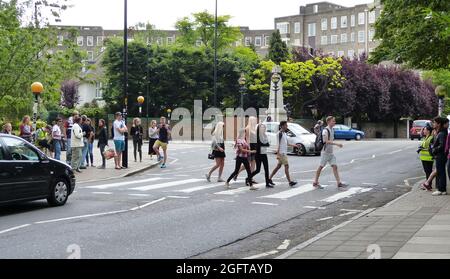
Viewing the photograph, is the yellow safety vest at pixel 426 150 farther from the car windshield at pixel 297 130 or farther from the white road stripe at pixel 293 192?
the car windshield at pixel 297 130

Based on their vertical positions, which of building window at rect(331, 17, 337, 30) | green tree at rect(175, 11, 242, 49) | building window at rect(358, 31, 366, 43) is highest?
building window at rect(331, 17, 337, 30)

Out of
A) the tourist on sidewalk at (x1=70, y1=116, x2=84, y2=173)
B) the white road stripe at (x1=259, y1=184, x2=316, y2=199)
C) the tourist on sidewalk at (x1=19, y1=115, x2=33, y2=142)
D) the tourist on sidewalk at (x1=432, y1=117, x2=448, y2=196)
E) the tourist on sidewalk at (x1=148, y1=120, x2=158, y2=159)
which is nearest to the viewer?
the tourist on sidewalk at (x1=432, y1=117, x2=448, y2=196)

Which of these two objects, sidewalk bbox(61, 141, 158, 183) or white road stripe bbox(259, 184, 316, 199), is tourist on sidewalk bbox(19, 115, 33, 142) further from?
white road stripe bbox(259, 184, 316, 199)

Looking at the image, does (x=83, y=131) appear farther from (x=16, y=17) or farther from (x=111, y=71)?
(x=111, y=71)

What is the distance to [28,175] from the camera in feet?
36.8

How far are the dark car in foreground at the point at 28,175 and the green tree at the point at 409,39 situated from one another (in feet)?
39.1

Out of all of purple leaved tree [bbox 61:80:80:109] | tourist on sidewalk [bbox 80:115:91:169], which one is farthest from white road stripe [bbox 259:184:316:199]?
purple leaved tree [bbox 61:80:80:109]

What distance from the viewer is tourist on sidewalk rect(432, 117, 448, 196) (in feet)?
43.1

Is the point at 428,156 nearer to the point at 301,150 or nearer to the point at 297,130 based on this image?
the point at 301,150

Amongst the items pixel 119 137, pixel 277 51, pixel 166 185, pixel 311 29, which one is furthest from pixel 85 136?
pixel 311 29

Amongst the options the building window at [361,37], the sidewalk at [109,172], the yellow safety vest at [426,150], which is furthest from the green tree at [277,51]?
the yellow safety vest at [426,150]

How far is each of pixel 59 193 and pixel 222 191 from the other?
4141mm
